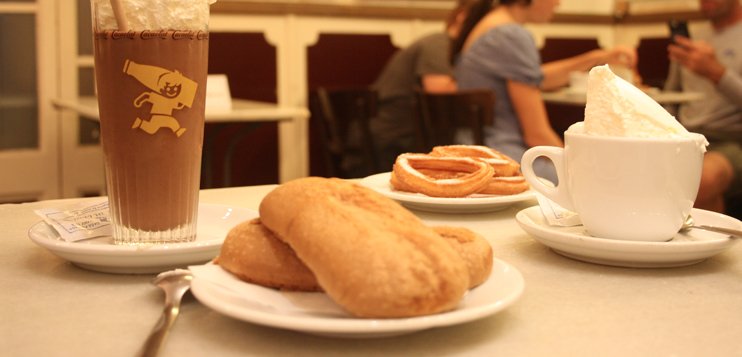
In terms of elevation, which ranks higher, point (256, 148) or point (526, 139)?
point (526, 139)

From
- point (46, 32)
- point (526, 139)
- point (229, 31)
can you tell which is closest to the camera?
point (526, 139)

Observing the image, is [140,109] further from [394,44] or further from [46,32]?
[394,44]

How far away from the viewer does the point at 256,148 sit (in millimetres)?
4566

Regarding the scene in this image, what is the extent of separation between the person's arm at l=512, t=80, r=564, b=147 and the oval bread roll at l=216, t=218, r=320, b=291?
237cm

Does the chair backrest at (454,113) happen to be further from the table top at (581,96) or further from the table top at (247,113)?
the table top at (581,96)

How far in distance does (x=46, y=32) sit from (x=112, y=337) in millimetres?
3711

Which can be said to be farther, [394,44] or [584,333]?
[394,44]

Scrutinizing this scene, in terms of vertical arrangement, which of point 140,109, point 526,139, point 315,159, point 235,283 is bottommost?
point 315,159

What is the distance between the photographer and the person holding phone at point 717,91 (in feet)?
11.0

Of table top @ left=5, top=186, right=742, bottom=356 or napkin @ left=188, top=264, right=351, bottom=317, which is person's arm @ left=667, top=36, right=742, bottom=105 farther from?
napkin @ left=188, top=264, right=351, bottom=317

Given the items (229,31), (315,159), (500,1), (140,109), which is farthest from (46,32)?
(140,109)

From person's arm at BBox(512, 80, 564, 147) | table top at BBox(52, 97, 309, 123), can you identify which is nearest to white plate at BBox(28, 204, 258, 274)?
table top at BBox(52, 97, 309, 123)

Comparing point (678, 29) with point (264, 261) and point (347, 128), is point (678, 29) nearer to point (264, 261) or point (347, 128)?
point (347, 128)

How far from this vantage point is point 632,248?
31.0 inches
